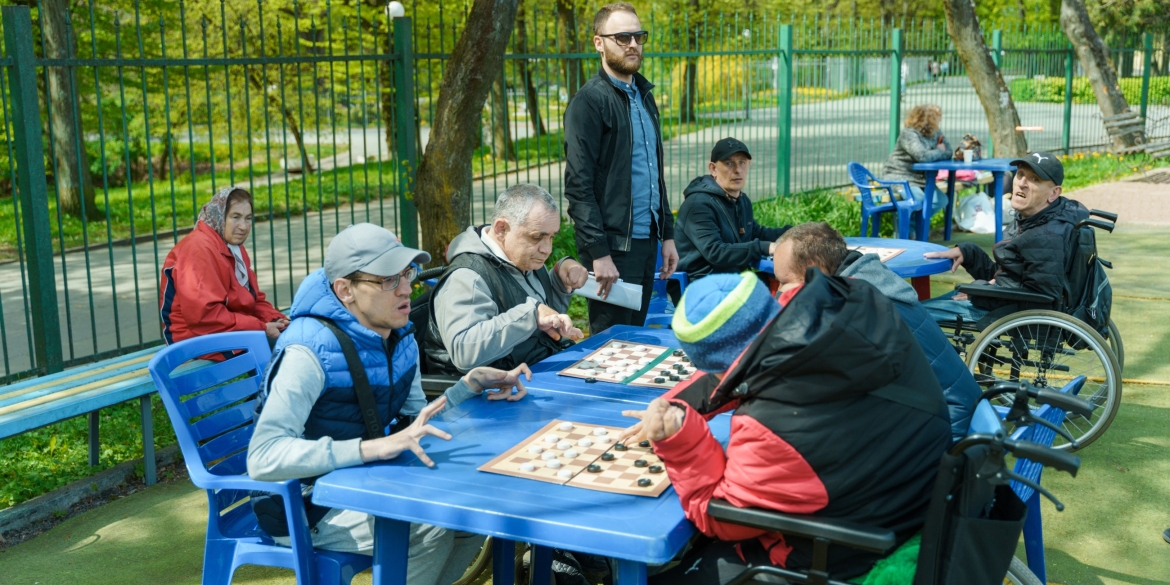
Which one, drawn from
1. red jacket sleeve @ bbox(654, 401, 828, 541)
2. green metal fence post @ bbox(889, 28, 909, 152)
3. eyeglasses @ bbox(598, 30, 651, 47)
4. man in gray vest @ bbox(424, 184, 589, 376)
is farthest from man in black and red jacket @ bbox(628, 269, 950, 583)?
green metal fence post @ bbox(889, 28, 909, 152)

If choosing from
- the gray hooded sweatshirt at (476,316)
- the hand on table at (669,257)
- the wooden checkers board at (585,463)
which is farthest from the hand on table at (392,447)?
the hand on table at (669,257)

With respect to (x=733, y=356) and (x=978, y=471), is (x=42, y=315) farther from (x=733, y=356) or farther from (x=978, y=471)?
(x=978, y=471)

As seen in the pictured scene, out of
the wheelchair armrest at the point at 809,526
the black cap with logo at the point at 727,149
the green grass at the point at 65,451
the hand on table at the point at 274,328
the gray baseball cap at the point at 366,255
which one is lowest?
the green grass at the point at 65,451

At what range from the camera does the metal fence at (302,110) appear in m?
5.51

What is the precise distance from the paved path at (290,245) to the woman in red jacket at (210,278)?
2.01 feet

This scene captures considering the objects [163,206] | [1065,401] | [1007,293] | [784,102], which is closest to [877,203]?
[784,102]

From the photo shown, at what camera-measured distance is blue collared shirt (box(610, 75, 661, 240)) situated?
16.6ft

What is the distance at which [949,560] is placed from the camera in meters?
2.30

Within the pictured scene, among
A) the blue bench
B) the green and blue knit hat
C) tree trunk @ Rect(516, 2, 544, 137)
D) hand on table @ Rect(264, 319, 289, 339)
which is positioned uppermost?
tree trunk @ Rect(516, 2, 544, 137)

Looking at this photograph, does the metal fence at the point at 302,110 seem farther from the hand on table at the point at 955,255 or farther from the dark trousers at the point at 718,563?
the dark trousers at the point at 718,563

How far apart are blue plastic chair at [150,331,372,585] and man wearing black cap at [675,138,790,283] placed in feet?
9.33

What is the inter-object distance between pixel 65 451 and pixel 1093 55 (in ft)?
55.4

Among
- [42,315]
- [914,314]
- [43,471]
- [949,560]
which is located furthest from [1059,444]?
[42,315]

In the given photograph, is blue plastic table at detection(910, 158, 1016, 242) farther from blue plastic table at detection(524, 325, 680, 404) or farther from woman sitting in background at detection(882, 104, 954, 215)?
blue plastic table at detection(524, 325, 680, 404)
